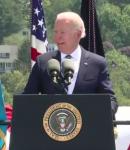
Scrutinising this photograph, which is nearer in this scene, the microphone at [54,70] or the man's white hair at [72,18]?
the microphone at [54,70]

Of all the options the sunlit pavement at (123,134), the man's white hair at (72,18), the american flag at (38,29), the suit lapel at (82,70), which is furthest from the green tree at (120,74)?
the man's white hair at (72,18)

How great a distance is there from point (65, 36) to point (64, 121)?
0.57 metres

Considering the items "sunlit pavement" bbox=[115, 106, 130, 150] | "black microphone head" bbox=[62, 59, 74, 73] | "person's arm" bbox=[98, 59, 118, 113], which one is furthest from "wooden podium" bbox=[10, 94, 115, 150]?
"sunlit pavement" bbox=[115, 106, 130, 150]

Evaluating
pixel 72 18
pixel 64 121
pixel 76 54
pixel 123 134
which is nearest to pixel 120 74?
pixel 123 134

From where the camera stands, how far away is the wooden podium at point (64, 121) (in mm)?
3822

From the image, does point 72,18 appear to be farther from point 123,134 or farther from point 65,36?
point 123,134

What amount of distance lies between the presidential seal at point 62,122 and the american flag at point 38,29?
4.16m

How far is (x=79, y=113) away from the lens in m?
3.84

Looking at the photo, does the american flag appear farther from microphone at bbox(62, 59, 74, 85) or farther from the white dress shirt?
microphone at bbox(62, 59, 74, 85)

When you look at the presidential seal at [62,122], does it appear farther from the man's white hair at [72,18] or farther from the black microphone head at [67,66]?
the man's white hair at [72,18]

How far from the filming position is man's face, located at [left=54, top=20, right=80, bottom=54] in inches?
164

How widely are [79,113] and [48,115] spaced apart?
0.52 ft

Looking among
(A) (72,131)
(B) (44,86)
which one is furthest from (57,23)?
(A) (72,131)

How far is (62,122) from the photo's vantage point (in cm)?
385
